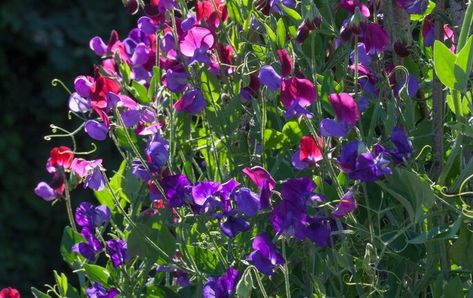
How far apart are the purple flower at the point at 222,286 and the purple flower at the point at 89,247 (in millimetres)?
244

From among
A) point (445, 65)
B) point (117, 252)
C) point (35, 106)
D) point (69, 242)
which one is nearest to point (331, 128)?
point (445, 65)

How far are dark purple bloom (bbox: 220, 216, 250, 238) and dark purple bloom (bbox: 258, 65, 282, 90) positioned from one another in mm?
155

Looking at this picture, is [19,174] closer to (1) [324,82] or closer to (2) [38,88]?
(2) [38,88]

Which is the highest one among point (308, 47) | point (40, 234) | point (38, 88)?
point (308, 47)

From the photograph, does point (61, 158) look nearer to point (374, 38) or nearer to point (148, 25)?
point (148, 25)

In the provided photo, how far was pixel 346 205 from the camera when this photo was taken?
1.18 meters

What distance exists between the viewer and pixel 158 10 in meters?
1.43

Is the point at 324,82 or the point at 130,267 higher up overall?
the point at 324,82

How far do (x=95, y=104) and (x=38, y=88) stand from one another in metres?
3.01

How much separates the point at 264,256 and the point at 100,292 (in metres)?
0.31

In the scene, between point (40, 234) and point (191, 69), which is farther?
point (40, 234)

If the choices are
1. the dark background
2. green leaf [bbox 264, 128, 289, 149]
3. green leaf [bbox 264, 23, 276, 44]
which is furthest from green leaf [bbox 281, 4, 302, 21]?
the dark background

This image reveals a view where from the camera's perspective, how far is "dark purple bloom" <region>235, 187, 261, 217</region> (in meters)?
1.20

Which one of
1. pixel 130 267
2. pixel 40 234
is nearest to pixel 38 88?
pixel 40 234
